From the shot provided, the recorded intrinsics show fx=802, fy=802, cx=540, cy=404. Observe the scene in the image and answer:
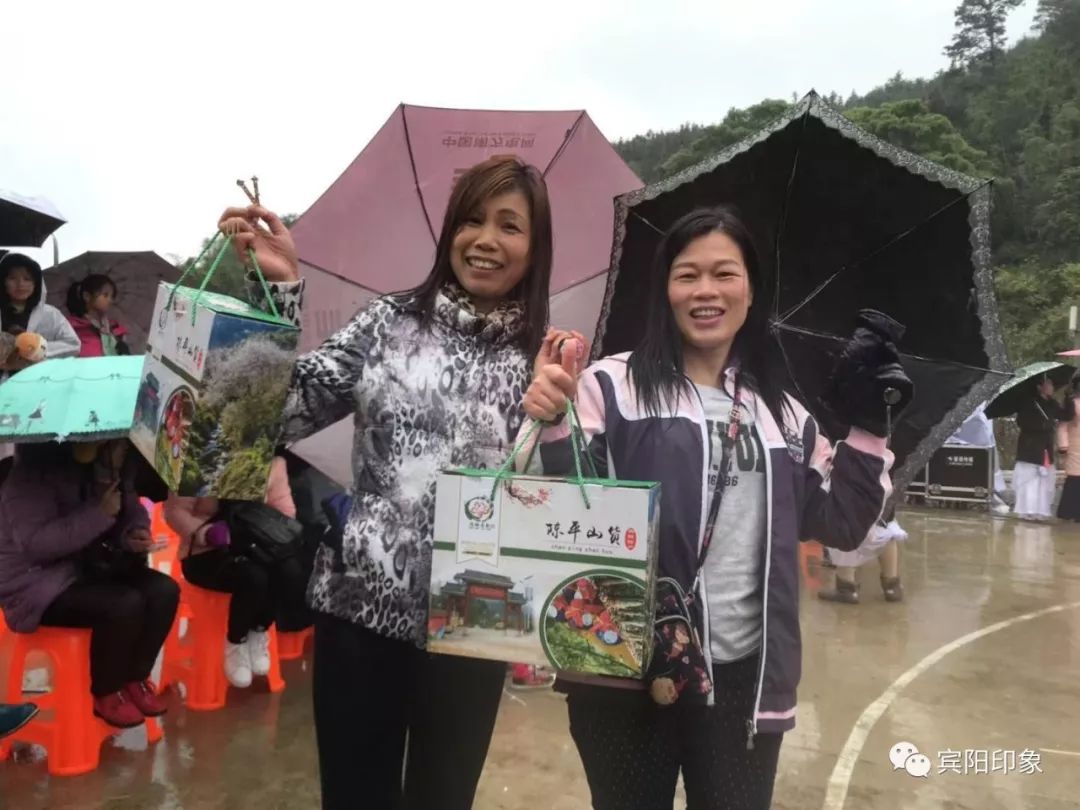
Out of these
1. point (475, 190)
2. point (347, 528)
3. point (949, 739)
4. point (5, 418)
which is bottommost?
point (949, 739)

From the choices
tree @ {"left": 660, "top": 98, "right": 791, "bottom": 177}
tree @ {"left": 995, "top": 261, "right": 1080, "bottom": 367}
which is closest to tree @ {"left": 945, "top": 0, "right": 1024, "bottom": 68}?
tree @ {"left": 660, "top": 98, "right": 791, "bottom": 177}

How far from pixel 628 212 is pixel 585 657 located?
1291 millimetres

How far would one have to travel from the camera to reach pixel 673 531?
145cm

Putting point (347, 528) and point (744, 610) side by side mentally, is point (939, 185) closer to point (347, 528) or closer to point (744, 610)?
point (744, 610)

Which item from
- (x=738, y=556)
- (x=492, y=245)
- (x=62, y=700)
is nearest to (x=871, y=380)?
(x=738, y=556)

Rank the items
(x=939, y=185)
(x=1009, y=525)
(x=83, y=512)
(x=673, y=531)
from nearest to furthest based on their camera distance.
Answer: (x=673, y=531)
(x=939, y=185)
(x=83, y=512)
(x=1009, y=525)

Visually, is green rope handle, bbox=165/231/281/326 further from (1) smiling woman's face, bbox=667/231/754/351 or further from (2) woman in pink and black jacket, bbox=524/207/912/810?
(1) smiling woman's face, bbox=667/231/754/351

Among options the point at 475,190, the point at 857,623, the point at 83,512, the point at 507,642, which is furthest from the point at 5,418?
the point at 857,623

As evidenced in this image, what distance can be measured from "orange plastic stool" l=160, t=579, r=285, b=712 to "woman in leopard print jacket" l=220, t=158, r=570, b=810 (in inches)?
92.4

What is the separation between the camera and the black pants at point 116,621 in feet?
9.52

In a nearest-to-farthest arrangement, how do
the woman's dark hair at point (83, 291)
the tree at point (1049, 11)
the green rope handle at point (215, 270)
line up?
the green rope handle at point (215, 270) → the woman's dark hair at point (83, 291) → the tree at point (1049, 11)

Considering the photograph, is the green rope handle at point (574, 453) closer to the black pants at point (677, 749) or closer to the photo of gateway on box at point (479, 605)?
the photo of gateway on box at point (479, 605)

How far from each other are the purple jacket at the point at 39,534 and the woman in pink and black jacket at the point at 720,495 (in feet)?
7.23

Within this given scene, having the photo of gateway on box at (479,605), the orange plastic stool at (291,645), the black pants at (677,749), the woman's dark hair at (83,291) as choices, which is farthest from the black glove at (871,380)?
the woman's dark hair at (83,291)
